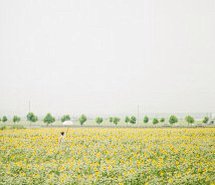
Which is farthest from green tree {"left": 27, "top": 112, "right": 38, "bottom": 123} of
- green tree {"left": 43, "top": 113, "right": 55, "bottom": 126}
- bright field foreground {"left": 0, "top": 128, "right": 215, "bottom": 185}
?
bright field foreground {"left": 0, "top": 128, "right": 215, "bottom": 185}

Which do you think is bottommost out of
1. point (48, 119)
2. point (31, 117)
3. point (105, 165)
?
point (105, 165)

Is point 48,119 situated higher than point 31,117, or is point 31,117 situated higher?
point 31,117

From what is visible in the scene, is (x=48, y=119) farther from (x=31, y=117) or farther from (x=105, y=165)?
(x=105, y=165)

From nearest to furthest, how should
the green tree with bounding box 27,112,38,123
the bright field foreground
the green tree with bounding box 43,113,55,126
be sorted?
the bright field foreground
the green tree with bounding box 43,113,55,126
the green tree with bounding box 27,112,38,123

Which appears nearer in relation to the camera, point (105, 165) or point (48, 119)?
point (105, 165)

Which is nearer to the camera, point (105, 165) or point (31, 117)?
point (105, 165)

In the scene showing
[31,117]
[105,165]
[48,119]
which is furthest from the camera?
[31,117]

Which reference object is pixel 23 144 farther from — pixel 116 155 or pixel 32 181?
pixel 32 181

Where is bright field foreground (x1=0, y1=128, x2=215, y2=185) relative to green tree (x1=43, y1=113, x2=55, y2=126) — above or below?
below

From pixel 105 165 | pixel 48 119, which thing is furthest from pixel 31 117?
pixel 105 165

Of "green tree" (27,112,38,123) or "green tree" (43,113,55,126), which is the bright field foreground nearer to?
"green tree" (43,113,55,126)

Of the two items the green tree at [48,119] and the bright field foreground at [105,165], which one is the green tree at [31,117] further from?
the bright field foreground at [105,165]

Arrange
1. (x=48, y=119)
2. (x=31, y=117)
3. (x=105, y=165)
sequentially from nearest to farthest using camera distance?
(x=105, y=165), (x=48, y=119), (x=31, y=117)

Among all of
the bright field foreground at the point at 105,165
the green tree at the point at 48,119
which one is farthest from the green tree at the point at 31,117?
the bright field foreground at the point at 105,165
